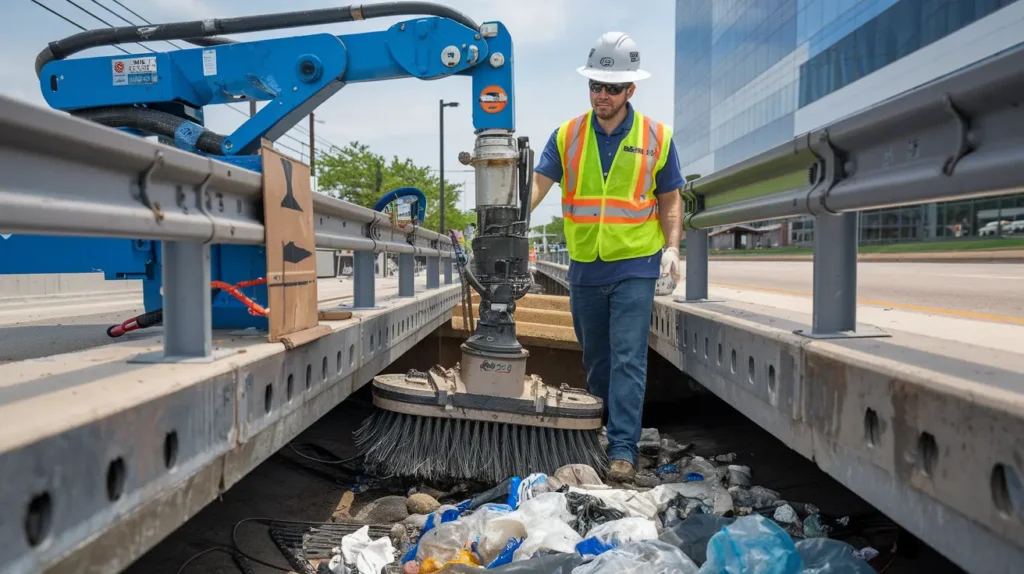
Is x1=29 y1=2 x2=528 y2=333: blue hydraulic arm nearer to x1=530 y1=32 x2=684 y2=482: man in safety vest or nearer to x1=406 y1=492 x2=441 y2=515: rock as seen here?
x1=530 y1=32 x2=684 y2=482: man in safety vest

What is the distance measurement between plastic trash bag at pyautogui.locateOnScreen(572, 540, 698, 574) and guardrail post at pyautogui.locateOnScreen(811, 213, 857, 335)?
95 centimetres

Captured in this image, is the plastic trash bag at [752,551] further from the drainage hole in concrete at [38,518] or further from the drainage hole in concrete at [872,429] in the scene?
the drainage hole in concrete at [38,518]

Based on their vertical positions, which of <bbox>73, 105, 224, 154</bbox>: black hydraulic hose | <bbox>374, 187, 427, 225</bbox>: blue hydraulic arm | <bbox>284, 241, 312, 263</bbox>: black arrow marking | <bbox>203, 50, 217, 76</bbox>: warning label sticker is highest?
<bbox>203, 50, 217, 76</bbox>: warning label sticker

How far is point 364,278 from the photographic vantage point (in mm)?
4223

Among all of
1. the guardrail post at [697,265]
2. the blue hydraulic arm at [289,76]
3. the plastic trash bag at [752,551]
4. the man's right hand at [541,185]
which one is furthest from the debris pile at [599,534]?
the man's right hand at [541,185]

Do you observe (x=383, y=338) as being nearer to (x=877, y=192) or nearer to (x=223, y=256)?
(x=223, y=256)

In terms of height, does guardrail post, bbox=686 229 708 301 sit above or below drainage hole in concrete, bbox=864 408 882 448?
above

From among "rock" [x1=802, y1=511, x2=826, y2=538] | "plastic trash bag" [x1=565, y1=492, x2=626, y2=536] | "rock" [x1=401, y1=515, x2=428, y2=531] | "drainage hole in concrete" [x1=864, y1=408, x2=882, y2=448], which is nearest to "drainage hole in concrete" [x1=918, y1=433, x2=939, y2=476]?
"drainage hole in concrete" [x1=864, y1=408, x2=882, y2=448]

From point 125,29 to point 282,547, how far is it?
369cm

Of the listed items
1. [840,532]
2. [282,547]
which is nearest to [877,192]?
[840,532]

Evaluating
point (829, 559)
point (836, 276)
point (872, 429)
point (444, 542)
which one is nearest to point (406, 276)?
point (444, 542)

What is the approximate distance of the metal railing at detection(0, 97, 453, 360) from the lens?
4.63ft

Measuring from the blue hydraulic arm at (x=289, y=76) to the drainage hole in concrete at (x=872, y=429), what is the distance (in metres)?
2.08

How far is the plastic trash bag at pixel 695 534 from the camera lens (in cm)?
253
